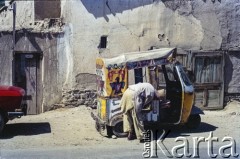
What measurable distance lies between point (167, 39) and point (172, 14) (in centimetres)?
86

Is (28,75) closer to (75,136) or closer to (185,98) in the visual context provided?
(75,136)

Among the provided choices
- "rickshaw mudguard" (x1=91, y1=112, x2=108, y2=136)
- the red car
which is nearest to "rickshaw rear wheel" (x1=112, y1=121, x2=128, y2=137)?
"rickshaw mudguard" (x1=91, y1=112, x2=108, y2=136)

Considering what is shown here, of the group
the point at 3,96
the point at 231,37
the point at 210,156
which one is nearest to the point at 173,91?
the point at 210,156

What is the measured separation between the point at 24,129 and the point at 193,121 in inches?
177

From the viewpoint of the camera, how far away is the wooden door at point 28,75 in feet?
48.0

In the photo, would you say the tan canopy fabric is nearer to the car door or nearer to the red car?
the car door

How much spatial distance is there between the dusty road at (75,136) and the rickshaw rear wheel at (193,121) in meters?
0.15

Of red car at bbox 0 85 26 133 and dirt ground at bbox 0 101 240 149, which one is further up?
red car at bbox 0 85 26 133

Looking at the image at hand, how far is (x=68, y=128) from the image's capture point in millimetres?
12383

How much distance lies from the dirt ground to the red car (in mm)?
552

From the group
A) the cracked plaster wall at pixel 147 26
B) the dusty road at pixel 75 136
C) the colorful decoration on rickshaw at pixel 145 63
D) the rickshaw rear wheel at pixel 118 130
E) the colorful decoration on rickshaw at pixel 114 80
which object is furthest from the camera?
the cracked plaster wall at pixel 147 26

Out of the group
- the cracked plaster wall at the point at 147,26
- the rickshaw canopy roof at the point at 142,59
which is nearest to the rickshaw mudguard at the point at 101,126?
the rickshaw canopy roof at the point at 142,59

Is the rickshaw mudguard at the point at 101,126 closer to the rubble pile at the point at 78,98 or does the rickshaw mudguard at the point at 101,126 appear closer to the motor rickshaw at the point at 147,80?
the motor rickshaw at the point at 147,80

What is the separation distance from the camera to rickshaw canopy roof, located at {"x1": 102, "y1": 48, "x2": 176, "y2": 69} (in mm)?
10820
